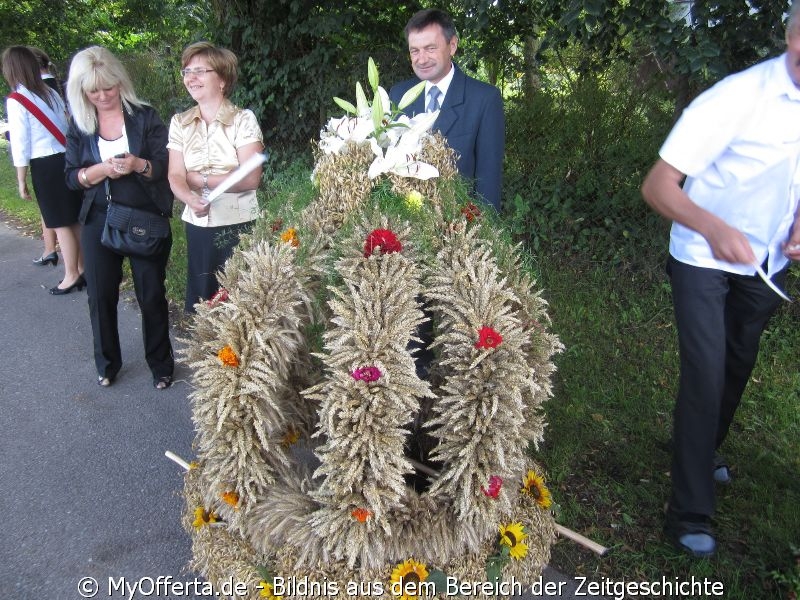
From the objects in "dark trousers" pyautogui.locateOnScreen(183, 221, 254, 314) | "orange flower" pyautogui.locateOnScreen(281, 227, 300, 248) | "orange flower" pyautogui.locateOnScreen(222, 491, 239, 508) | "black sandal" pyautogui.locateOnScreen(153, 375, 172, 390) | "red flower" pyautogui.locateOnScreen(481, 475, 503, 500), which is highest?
"orange flower" pyautogui.locateOnScreen(281, 227, 300, 248)

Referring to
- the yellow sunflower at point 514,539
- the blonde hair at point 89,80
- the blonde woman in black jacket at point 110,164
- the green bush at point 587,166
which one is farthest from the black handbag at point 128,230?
the green bush at point 587,166

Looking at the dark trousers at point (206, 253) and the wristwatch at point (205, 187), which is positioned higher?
the wristwatch at point (205, 187)

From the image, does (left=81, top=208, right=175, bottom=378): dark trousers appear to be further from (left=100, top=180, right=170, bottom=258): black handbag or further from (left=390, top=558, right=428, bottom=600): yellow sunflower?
(left=390, top=558, right=428, bottom=600): yellow sunflower

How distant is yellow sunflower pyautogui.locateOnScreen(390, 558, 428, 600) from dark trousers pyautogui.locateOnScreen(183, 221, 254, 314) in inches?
77.4

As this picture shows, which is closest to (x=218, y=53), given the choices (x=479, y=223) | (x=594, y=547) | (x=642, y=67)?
(x=479, y=223)

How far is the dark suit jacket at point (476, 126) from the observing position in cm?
278

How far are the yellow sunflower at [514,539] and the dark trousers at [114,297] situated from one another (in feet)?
8.30

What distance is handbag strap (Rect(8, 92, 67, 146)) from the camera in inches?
185

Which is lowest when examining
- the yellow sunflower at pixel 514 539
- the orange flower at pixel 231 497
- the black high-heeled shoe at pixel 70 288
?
the black high-heeled shoe at pixel 70 288

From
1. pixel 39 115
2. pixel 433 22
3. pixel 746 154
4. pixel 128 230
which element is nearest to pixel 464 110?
pixel 433 22

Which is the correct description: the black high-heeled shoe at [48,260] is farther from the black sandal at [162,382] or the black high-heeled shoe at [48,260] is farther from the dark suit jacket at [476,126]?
the dark suit jacket at [476,126]

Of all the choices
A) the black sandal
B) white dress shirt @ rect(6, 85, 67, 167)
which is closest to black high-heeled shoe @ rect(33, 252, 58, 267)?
white dress shirt @ rect(6, 85, 67, 167)

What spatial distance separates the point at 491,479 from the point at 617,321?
304 centimetres

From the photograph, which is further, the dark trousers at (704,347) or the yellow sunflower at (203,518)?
the dark trousers at (704,347)
